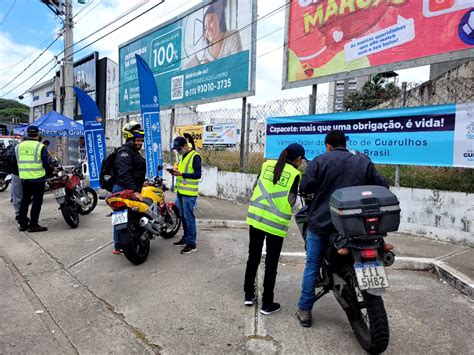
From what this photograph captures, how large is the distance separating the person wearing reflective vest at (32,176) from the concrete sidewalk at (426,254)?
2908 millimetres

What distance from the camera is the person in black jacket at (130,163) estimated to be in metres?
5.04

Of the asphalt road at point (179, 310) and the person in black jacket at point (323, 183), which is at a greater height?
the person in black jacket at point (323, 183)

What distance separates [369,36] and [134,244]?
5.25 metres

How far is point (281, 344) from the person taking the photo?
3.02 metres

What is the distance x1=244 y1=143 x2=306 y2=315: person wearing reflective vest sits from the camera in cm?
342

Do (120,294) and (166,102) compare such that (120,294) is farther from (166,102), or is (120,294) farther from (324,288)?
(166,102)

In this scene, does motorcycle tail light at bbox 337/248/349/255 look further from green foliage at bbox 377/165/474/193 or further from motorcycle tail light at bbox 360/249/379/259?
green foliage at bbox 377/165/474/193

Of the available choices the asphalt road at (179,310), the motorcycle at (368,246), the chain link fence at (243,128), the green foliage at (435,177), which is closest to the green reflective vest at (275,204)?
the motorcycle at (368,246)

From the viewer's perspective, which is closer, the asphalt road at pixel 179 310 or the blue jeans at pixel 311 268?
the asphalt road at pixel 179 310

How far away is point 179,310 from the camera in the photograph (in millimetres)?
3633

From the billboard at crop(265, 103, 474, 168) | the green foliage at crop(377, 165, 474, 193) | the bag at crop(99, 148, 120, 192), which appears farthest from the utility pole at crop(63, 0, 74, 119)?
the green foliage at crop(377, 165, 474, 193)

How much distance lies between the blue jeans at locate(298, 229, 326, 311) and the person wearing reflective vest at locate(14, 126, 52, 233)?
5.38m

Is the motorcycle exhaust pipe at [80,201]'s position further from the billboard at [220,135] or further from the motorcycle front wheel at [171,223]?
the billboard at [220,135]

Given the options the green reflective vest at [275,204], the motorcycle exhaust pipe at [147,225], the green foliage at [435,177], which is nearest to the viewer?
the green reflective vest at [275,204]
